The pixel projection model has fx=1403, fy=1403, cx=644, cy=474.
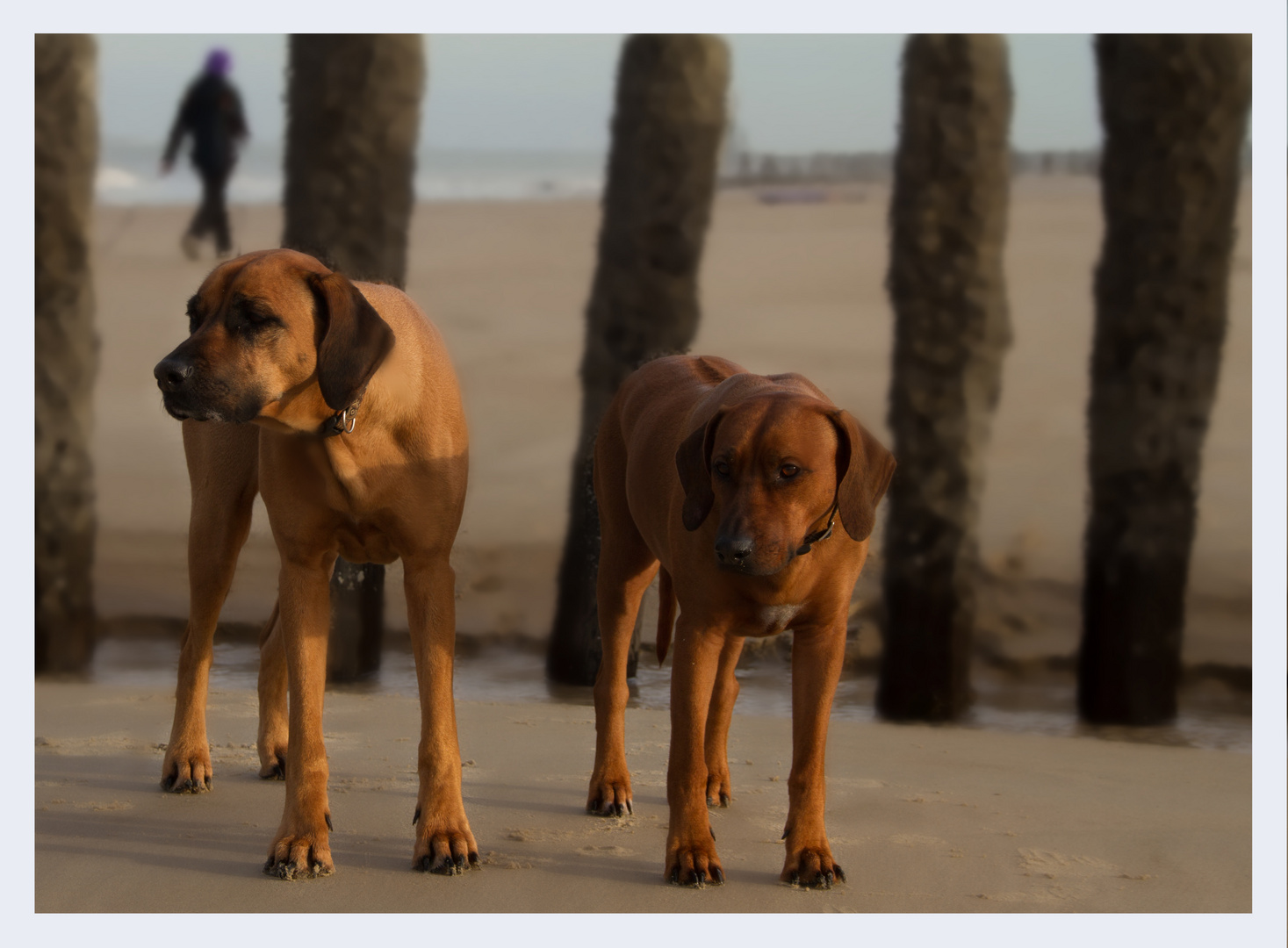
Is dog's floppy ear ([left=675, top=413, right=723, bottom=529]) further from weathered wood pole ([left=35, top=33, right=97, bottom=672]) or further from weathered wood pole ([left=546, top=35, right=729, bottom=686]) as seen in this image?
weathered wood pole ([left=35, top=33, right=97, bottom=672])

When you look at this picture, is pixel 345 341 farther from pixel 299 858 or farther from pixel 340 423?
pixel 299 858

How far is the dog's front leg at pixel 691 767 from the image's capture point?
13.9 feet

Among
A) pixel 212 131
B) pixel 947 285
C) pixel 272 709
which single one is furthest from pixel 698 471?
pixel 212 131

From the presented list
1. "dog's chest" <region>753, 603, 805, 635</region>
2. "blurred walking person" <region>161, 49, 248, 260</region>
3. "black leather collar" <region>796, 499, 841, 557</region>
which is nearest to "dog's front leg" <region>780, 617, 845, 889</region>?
"dog's chest" <region>753, 603, 805, 635</region>

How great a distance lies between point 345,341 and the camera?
13.5ft

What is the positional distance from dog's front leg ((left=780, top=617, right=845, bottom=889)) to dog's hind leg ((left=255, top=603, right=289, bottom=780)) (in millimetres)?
2223

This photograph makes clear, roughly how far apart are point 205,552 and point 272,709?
703 millimetres

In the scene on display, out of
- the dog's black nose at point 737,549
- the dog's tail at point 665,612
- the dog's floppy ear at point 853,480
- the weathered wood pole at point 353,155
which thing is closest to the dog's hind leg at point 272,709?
the dog's tail at point 665,612

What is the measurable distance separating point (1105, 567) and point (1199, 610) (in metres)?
1.46

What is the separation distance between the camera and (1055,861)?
15.0ft

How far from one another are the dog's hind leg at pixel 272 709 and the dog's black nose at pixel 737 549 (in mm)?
2369

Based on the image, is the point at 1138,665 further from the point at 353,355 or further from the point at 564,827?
the point at 353,355

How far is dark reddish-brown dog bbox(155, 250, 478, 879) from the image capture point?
4.03 m

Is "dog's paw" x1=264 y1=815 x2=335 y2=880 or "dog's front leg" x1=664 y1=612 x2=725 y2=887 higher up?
"dog's front leg" x1=664 y1=612 x2=725 y2=887
